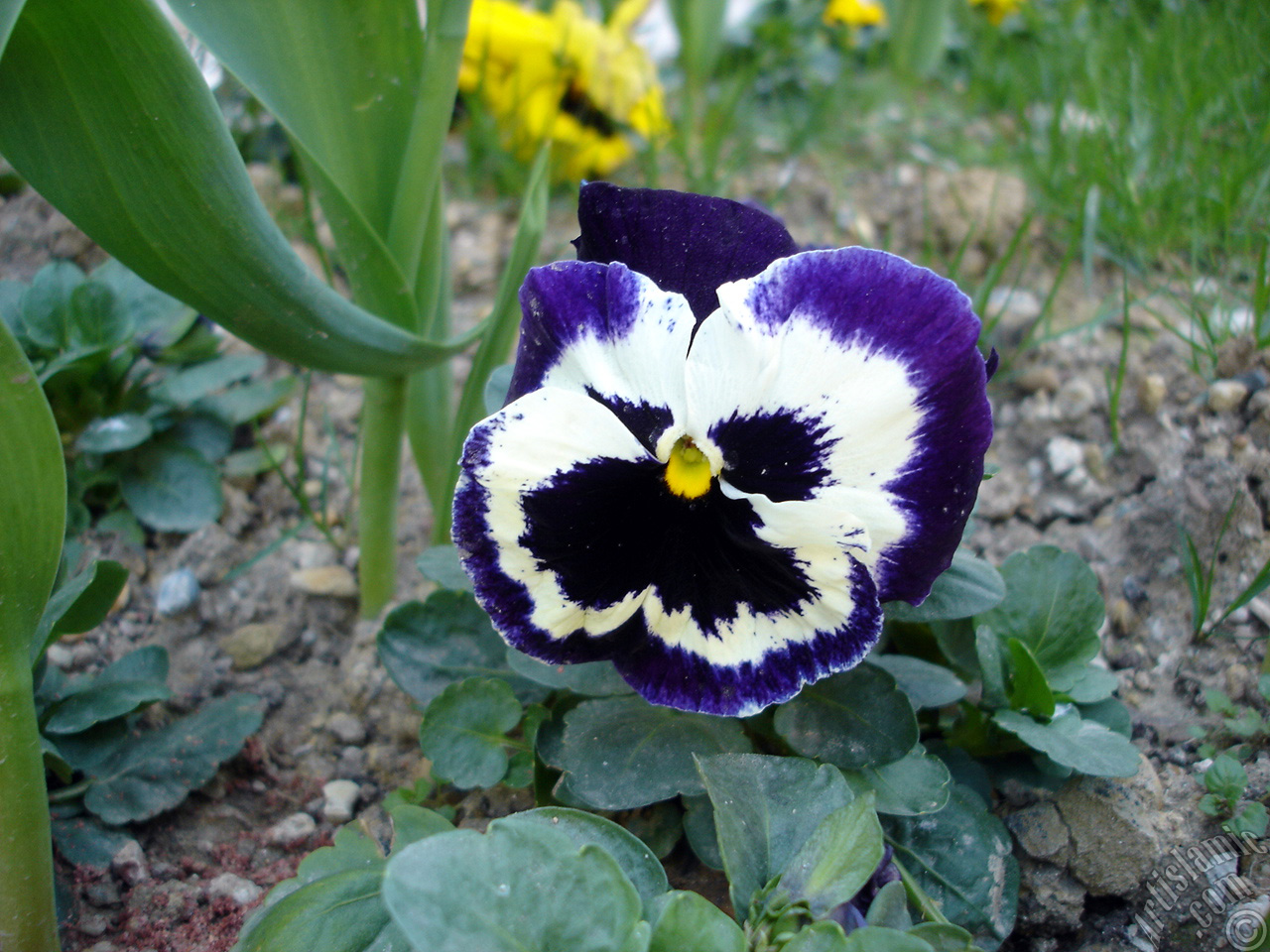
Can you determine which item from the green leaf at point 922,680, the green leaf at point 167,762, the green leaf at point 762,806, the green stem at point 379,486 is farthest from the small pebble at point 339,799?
the green leaf at point 922,680

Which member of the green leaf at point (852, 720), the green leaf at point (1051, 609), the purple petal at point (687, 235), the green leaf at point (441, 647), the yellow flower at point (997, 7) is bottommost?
the green leaf at point (441, 647)

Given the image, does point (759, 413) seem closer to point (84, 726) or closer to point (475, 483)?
point (475, 483)

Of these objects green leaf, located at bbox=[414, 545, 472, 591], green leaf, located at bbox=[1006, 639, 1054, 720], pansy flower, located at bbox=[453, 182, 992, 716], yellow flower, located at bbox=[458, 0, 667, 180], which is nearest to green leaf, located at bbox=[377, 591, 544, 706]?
green leaf, located at bbox=[414, 545, 472, 591]

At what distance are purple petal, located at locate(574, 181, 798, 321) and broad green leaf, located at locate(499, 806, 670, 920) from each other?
1.42 ft

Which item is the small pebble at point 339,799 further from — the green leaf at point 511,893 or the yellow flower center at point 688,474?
the yellow flower center at point 688,474

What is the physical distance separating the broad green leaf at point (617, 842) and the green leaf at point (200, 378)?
966 millimetres

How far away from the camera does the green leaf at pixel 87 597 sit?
3.08ft

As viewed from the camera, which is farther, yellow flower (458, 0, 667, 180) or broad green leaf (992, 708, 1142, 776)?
yellow flower (458, 0, 667, 180)

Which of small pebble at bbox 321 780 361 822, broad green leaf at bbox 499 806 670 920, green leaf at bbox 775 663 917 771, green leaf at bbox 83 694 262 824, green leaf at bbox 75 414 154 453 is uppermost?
green leaf at bbox 775 663 917 771

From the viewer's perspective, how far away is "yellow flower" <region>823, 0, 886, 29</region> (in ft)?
9.34

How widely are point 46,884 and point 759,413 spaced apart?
76 centimetres

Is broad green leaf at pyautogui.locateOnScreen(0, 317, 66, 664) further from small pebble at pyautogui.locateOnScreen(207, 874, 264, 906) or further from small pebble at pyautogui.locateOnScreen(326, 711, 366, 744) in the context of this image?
small pebble at pyautogui.locateOnScreen(326, 711, 366, 744)

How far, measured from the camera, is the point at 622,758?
89 centimetres

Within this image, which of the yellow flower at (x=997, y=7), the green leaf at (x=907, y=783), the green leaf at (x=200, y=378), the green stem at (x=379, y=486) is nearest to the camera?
the green leaf at (x=907, y=783)
